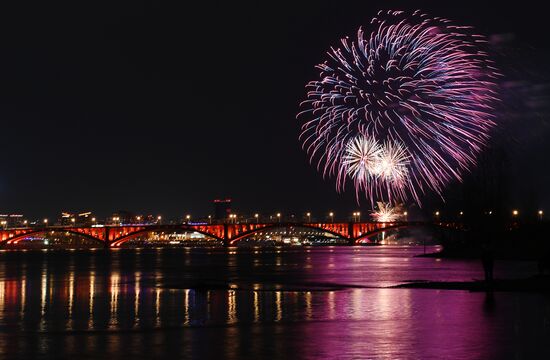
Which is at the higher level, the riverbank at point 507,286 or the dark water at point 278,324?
the riverbank at point 507,286

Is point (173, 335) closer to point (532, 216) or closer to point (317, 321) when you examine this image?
point (317, 321)

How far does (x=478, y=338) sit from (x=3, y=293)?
1244 inches

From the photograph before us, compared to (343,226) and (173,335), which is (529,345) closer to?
(173,335)

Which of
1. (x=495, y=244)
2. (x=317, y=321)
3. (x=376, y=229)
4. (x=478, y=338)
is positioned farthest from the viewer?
(x=376, y=229)

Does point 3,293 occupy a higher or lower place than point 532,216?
lower

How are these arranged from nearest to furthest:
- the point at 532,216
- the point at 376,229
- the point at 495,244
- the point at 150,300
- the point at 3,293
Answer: the point at 150,300 < the point at 3,293 < the point at 495,244 < the point at 532,216 < the point at 376,229

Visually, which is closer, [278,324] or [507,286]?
[278,324]

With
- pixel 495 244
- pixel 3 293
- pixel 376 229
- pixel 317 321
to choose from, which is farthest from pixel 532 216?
pixel 317 321

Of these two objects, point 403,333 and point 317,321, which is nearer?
→ point 403,333

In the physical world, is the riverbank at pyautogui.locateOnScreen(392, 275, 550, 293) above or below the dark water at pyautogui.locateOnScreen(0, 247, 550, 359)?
above

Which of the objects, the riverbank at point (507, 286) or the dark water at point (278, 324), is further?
the riverbank at point (507, 286)

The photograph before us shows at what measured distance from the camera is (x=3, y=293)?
157 feet

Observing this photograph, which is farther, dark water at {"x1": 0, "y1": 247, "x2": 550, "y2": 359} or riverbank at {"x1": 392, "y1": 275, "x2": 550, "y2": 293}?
riverbank at {"x1": 392, "y1": 275, "x2": 550, "y2": 293}

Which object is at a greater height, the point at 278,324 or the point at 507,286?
the point at 507,286
